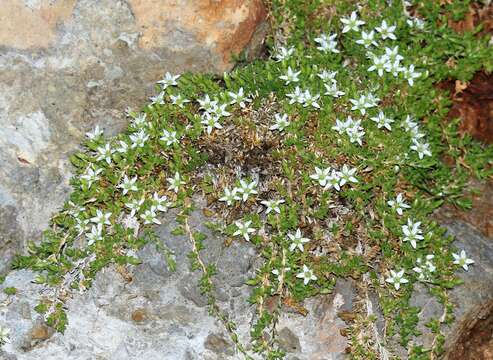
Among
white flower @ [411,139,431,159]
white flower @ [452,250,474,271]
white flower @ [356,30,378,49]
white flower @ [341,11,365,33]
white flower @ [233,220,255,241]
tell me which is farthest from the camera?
white flower @ [341,11,365,33]

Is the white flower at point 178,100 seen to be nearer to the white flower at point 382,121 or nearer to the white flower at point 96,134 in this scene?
the white flower at point 96,134

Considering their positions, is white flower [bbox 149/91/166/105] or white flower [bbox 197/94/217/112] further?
white flower [bbox 149/91/166/105]

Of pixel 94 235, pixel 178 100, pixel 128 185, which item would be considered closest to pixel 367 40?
pixel 178 100

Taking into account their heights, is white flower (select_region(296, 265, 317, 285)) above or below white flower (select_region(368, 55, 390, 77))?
below

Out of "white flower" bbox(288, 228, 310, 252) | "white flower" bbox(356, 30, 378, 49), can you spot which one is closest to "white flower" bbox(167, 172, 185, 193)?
"white flower" bbox(288, 228, 310, 252)

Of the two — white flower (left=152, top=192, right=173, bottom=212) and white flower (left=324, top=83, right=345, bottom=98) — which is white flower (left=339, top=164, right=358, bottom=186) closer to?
white flower (left=324, top=83, right=345, bottom=98)

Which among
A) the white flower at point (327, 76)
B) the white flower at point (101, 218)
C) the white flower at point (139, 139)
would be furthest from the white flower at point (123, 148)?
the white flower at point (327, 76)

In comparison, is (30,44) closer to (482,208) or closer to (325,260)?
(325,260)
